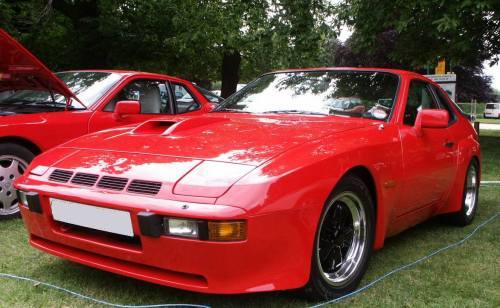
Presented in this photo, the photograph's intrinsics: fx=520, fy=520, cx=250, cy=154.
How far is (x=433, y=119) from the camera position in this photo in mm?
3621

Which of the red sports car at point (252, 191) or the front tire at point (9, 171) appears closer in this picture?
the red sports car at point (252, 191)

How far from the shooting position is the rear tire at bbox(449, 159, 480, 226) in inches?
183

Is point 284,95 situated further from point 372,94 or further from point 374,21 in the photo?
point 374,21

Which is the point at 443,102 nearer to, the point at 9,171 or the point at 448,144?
the point at 448,144

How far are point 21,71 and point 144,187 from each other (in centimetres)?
240

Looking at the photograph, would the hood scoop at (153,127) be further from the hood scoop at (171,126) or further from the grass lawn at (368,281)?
the grass lawn at (368,281)

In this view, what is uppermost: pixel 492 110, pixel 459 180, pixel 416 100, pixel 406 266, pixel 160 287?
pixel 416 100

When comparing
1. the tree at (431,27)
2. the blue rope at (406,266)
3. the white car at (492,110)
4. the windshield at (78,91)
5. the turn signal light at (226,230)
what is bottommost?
the white car at (492,110)

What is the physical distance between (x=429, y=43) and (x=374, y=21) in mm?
1657

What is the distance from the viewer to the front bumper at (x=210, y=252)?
2.29m

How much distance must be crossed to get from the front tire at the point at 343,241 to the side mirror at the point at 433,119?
890 mm

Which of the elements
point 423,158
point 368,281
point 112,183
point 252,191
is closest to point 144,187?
point 112,183

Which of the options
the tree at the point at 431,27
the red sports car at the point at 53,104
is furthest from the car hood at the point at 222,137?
the tree at the point at 431,27

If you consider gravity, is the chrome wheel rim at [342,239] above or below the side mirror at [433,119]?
below
